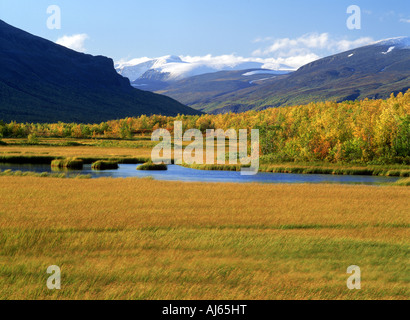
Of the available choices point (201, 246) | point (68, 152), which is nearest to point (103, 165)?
point (68, 152)

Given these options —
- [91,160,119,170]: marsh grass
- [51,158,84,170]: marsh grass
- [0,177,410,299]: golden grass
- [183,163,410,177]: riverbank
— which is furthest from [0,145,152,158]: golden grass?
[0,177,410,299]: golden grass

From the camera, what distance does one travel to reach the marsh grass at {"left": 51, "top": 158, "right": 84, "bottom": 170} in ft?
218

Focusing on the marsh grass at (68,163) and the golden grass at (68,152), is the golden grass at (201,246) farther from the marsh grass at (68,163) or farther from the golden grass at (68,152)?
the golden grass at (68,152)

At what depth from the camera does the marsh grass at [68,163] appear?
66438mm

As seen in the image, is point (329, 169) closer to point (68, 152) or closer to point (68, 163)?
point (68, 163)

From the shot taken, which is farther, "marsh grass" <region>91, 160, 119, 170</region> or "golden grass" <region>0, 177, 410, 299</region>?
"marsh grass" <region>91, 160, 119, 170</region>

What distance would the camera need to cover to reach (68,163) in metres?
67.1

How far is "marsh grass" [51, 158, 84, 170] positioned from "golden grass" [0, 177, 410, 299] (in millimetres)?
32229

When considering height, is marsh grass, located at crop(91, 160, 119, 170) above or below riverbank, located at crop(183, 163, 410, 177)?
above

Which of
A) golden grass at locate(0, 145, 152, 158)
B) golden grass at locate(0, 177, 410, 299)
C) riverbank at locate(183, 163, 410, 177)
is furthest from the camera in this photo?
golden grass at locate(0, 145, 152, 158)

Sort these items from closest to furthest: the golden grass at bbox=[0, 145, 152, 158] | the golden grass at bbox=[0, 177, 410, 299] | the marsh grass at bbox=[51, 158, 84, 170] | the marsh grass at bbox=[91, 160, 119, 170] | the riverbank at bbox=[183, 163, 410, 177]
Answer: the golden grass at bbox=[0, 177, 410, 299]
the riverbank at bbox=[183, 163, 410, 177]
the marsh grass at bbox=[91, 160, 119, 170]
the marsh grass at bbox=[51, 158, 84, 170]
the golden grass at bbox=[0, 145, 152, 158]

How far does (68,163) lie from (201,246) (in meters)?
52.2

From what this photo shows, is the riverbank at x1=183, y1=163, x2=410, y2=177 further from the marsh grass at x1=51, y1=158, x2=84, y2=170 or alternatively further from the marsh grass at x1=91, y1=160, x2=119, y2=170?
the marsh grass at x1=51, y1=158, x2=84, y2=170
